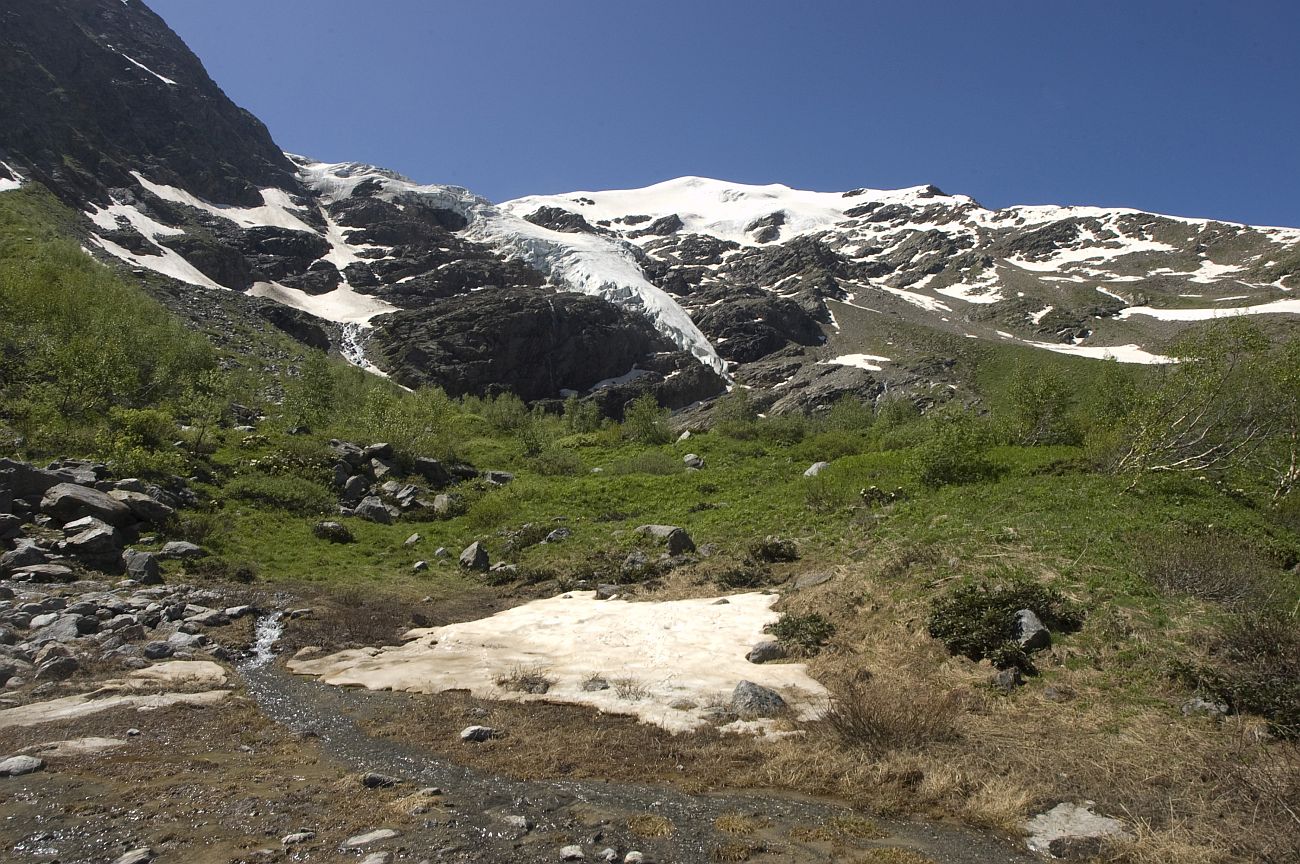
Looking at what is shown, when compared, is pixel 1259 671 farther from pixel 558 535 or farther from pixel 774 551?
pixel 558 535

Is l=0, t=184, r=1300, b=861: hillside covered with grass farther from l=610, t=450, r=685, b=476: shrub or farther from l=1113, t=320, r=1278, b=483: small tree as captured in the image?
l=610, t=450, r=685, b=476: shrub

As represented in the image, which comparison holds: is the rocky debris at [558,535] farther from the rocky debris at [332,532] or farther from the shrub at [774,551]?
the shrub at [774,551]

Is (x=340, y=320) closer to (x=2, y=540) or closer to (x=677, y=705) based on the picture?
(x=2, y=540)

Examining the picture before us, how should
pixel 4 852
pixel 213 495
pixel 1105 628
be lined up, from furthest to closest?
pixel 213 495
pixel 1105 628
pixel 4 852

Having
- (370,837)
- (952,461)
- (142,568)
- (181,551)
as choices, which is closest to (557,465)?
(181,551)

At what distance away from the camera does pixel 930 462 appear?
25.5 m

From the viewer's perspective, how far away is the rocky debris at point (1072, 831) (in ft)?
20.7

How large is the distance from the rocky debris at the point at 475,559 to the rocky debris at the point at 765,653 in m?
14.4

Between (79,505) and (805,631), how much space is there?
2232cm

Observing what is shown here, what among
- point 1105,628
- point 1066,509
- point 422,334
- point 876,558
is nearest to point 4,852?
point 1105,628

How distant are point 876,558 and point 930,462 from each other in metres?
10.2

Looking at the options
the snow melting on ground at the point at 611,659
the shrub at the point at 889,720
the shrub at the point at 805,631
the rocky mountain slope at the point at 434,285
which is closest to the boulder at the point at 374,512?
the snow melting on ground at the point at 611,659

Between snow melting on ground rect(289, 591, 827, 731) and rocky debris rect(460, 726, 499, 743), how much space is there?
1.73m

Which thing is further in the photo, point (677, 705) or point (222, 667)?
point (222, 667)
